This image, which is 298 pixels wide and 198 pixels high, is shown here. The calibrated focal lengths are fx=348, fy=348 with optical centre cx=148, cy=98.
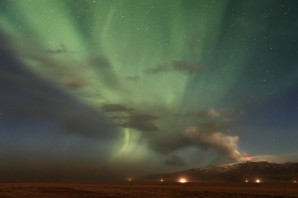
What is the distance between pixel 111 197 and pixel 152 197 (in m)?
7.27

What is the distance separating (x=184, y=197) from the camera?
192 feet

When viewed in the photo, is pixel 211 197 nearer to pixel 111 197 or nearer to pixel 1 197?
pixel 111 197

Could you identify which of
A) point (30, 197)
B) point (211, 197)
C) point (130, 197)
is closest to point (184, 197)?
point (211, 197)

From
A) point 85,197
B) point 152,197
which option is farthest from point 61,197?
point 152,197

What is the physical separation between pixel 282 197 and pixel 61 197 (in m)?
37.9

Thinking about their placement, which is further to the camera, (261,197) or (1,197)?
(261,197)

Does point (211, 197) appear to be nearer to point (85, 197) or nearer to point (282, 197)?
point (282, 197)

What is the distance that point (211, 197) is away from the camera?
5919cm

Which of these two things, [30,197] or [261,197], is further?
[261,197]

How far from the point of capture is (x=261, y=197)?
197 feet

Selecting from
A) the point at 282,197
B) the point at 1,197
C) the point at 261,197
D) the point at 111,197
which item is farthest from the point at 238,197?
the point at 1,197

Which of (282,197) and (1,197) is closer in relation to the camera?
(1,197)

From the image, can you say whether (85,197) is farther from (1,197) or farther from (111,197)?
(1,197)

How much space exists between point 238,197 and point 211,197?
192 inches
